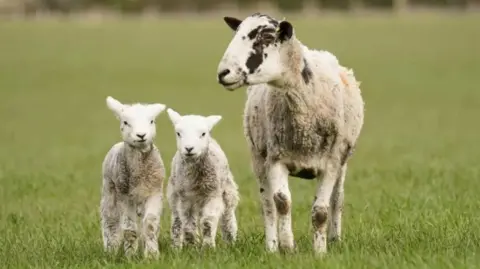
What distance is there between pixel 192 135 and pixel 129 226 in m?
0.82

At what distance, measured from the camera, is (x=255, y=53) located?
797 centimetres

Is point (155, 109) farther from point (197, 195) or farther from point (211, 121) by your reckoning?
point (197, 195)

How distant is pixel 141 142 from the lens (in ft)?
28.4

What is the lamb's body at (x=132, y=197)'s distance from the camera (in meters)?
8.77

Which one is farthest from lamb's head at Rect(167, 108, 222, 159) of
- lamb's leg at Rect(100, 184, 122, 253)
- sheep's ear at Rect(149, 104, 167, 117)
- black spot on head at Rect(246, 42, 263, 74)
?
black spot on head at Rect(246, 42, 263, 74)

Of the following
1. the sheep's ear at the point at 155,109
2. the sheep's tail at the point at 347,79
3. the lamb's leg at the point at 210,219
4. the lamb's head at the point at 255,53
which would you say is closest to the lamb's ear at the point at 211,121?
the sheep's ear at the point at 155,109

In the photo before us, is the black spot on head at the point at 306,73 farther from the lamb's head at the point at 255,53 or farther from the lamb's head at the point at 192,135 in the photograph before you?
the lamb's head at the point at 192,135

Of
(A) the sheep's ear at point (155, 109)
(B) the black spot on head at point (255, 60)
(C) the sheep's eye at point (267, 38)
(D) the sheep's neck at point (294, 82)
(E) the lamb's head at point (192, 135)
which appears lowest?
(E) the lamb's head at point (192, 135)

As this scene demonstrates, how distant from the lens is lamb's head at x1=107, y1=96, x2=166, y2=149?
8.57 meters

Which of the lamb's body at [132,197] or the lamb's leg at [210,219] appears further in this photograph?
the lamb's leg at [210,219]

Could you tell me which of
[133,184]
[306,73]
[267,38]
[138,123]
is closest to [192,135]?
[138,123]

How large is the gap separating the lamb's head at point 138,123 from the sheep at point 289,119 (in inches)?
29.8

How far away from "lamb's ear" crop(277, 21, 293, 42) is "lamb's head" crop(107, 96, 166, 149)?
1151mm

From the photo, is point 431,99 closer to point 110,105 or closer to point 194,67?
point 194,67
